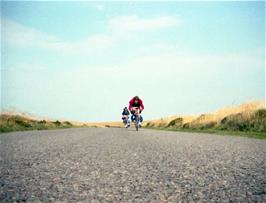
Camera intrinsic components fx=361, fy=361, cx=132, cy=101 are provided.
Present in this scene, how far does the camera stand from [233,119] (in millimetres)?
19250

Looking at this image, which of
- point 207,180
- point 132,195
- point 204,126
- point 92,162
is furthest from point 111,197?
point 204,126

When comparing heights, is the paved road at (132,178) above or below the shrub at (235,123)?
below

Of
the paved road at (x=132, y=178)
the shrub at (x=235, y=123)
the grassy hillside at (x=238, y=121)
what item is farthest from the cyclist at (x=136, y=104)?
the paved road at (x=132, y=178)

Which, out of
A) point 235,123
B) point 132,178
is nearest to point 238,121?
point 235,123

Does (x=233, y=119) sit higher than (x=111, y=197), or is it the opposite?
(x=233, y=119)

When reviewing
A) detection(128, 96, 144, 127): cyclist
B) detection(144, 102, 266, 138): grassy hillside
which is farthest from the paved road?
detection(128, 96, 144, 127): cyclist

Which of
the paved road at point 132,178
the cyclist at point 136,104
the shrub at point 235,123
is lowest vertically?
the paved road at point 132,178

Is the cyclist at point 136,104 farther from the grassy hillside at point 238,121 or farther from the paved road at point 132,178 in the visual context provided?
the paved road at point 132,178

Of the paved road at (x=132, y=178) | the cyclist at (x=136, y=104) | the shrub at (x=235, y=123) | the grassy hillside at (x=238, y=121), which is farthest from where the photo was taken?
the cyclist at (x=136, y=104)

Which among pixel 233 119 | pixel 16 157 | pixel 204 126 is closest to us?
Result: pixel 16 157

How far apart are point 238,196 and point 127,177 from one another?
141 cm

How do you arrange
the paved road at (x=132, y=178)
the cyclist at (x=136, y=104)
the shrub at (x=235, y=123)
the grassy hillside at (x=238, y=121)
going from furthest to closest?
1. the cyclist at (x=136, y=104)
2. the shrub at (x=235, y=123)
3. the grassy hillside at (x=238, y=121)
4. the paved road at (x=132, y=178)

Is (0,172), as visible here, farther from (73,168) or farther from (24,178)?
(73,168)

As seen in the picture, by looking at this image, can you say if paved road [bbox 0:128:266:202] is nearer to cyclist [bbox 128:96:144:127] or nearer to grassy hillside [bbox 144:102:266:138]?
grassy hillside [bbox 144:102:266:138]
